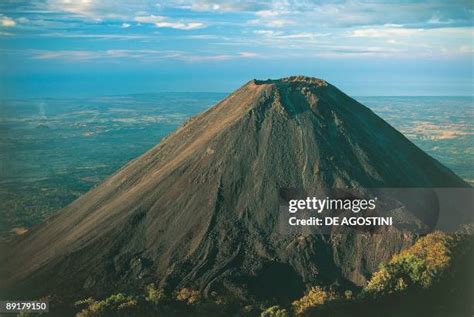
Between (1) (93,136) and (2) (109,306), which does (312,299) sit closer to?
(2) (109,306)

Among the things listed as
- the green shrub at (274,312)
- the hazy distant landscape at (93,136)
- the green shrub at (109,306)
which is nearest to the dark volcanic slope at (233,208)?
the green shrub at (109,306)

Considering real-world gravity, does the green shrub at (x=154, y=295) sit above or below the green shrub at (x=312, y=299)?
below

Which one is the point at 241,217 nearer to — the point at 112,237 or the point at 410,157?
the point at 112,237

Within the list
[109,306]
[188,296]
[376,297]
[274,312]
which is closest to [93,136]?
[188,296]

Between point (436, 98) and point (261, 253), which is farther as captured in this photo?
point (436, 98)

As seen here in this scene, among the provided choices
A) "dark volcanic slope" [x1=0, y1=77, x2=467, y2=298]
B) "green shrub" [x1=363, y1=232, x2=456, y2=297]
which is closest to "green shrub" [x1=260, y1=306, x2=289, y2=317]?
"dark volcanic slope" [x1=0, y1=77, x2=467, y2=298]

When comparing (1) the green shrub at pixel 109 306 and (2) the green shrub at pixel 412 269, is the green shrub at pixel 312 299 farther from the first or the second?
(1) the green shrub at pixel 109 306

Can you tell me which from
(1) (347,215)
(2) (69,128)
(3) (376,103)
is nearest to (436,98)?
(3) (376,103)
